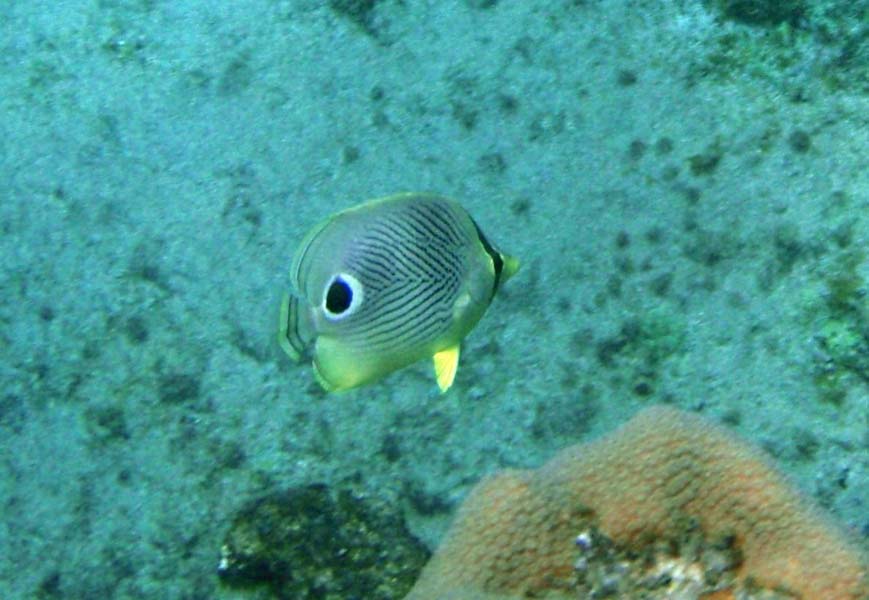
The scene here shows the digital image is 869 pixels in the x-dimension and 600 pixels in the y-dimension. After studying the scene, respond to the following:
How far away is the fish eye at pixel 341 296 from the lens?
2.11 m

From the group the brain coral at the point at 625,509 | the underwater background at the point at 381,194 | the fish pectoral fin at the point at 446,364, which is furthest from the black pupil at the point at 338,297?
the underwater background at the point at 381,194

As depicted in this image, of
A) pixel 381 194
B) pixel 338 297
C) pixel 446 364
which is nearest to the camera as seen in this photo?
pixel 338 297

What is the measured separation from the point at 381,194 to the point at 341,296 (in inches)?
66.1

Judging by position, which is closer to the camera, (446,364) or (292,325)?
(292,325)

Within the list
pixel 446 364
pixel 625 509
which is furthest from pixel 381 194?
pixel 625 509

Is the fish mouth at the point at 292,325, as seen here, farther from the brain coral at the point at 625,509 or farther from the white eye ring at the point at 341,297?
the brain coral at the point at 625,509

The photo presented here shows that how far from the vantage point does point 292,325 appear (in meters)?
2.15

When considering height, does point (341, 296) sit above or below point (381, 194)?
above

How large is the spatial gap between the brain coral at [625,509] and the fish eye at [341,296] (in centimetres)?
66

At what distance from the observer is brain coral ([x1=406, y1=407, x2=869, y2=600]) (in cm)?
234

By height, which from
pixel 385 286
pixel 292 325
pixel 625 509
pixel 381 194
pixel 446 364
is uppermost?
pixel 385 286

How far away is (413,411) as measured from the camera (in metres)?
3.50

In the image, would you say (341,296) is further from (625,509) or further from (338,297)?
(625,509)

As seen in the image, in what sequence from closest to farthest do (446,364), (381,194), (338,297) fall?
1. (338,297)
2. (446,364)
3. (381,194)
